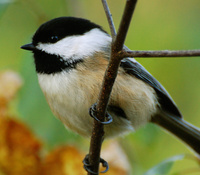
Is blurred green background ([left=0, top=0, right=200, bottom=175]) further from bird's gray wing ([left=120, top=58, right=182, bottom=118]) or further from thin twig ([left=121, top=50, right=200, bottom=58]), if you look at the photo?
thin twig ([left=121, top=50, right=200, bottom=58])

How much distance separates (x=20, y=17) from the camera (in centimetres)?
301

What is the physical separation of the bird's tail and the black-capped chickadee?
8.6 inches

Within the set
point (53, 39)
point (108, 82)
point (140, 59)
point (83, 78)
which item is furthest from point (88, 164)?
point (140, 59)

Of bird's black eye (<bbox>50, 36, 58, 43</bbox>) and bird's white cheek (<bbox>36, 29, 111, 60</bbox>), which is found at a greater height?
bird's black eye (<bbox>50, 36, 58, 43</bbox>)

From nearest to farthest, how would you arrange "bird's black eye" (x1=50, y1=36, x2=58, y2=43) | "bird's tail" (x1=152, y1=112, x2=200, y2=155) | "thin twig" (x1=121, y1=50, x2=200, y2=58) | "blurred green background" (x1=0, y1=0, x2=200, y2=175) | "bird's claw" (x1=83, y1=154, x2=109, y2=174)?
"thin twig" (x1=121, y1=50, x2=200, y2=58)
"bird's claw" (x1=83, y1=154, x2=109, y2=174)
"bird's black eye" (x1=50, y1=36, x2=58, y2=43)
"blurred green background" (x1=0, y1=0, x2=200, y2=175)
"bird's tail" (x1=152, y1=112, x2=200, y2=155)

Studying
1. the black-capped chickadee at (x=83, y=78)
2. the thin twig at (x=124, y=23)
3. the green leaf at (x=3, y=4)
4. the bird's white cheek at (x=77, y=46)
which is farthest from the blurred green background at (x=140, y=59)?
the thin twig at (x=124, y=23)

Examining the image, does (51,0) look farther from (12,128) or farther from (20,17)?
(12,128)

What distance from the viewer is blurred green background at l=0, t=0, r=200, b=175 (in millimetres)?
2273

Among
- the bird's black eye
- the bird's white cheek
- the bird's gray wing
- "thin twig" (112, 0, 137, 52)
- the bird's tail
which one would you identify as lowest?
the bird's tail

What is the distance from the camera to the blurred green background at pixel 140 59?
2.27 m

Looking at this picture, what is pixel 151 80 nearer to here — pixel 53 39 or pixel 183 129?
pixel 183 129

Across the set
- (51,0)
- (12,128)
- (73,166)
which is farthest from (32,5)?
(73,166)

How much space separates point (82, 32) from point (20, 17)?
1079mm

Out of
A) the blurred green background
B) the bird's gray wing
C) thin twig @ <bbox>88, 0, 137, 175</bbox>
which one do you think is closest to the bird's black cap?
the blurred green background
